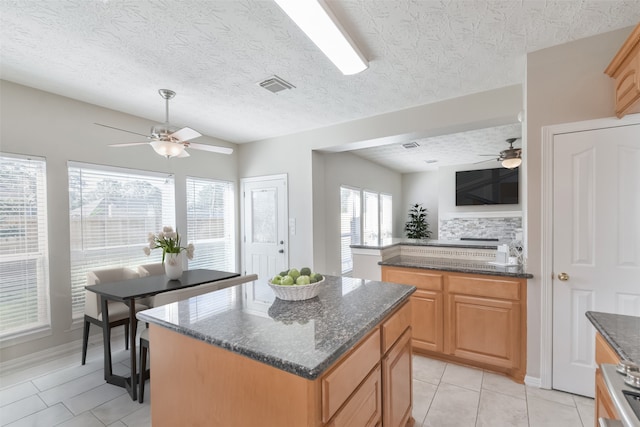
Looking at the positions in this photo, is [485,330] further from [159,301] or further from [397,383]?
[159,301]

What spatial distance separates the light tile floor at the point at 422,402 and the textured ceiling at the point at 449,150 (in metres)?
2.81

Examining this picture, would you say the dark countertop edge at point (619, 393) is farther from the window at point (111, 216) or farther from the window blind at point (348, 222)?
the window blind at point (348, 222)

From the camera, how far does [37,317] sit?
2.86m

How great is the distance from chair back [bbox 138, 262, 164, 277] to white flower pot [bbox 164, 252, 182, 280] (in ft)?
2.00

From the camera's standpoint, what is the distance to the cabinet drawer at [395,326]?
1.51 meters

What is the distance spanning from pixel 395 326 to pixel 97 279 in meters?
2.91

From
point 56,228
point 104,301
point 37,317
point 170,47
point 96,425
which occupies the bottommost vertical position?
point 96,425

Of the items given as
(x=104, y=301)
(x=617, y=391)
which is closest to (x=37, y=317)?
(x=104, y=301)

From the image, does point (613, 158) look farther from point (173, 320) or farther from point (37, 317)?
point (37, 317)

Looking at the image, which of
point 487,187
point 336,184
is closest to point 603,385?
point 336,184

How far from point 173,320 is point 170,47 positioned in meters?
1.94

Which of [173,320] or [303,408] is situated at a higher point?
[173,320]

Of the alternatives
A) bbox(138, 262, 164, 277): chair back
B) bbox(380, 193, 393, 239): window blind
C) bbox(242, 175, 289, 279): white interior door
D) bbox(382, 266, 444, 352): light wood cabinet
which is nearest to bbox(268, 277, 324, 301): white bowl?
bbox(382, 266, 444, 352): light wood cabinet

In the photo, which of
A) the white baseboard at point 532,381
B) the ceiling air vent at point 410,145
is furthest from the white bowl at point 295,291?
the ceiling air vent at point 410,145
